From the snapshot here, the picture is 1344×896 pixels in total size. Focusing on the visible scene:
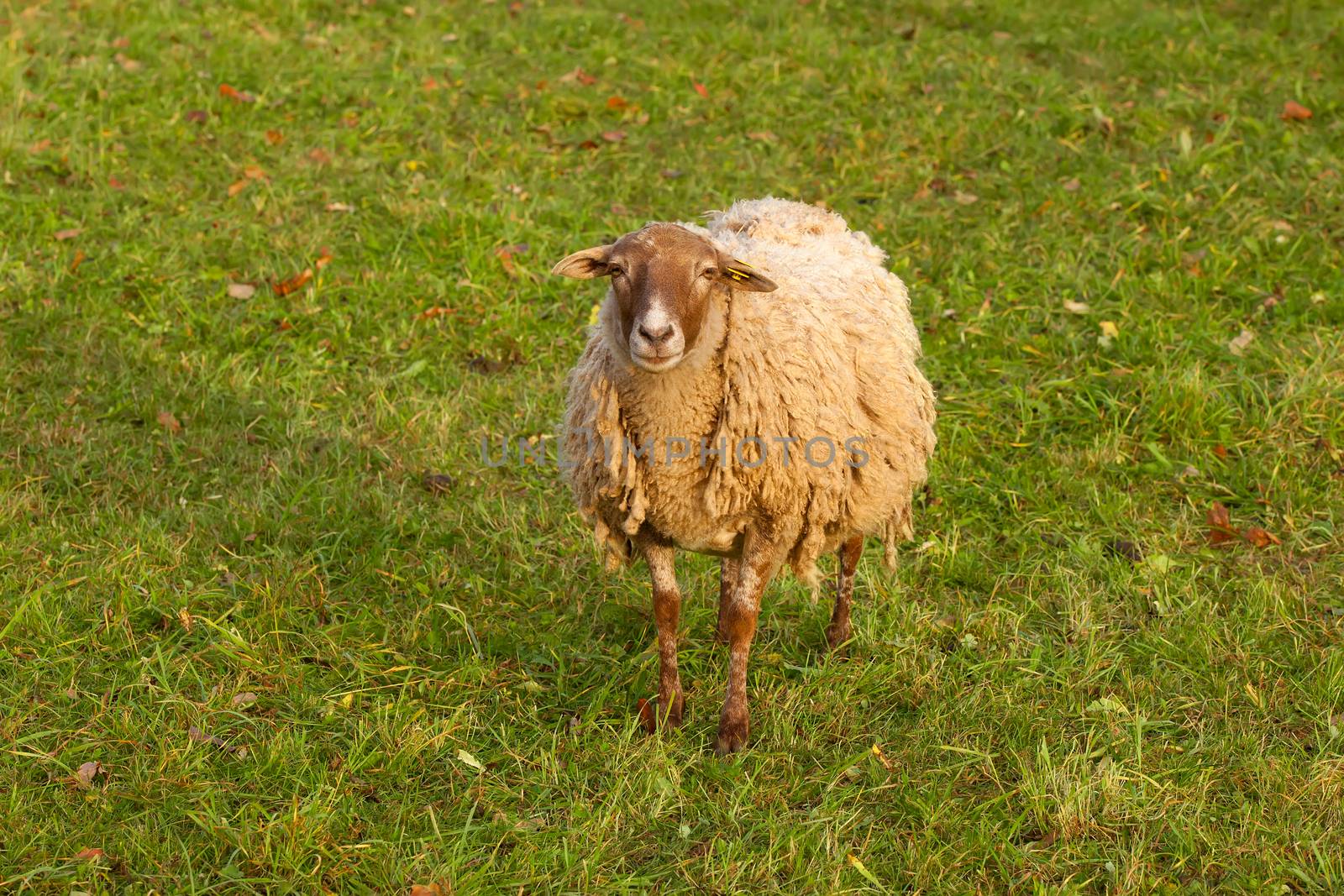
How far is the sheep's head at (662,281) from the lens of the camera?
3549 millimetres

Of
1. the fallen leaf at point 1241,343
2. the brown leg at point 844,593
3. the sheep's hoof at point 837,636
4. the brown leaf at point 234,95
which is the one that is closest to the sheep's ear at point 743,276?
the brown leg at point 844,593

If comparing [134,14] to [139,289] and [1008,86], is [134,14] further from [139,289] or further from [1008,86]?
[1008,86]

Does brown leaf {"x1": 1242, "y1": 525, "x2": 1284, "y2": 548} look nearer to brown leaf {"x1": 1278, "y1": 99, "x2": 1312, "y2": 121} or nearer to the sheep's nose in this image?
the sheep's nose

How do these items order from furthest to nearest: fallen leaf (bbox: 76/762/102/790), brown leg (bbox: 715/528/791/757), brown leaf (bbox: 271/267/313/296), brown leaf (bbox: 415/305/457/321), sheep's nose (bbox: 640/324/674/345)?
brown leaf (bbox: 271/267/313/296) → brown leaf (bbox: 415/305/457/321) → brown leg (bbox: 715/528/791/757) → fallen leaf (bbox: 76/762/102/790) → sheep's nose (bbox: 640/324/674/345)

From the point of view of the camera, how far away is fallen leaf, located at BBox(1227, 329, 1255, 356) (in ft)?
20.2

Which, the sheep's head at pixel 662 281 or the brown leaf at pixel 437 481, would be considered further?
the brown leaf at pixel 437 481

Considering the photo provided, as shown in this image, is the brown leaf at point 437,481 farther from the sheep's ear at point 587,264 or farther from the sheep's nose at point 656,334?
the sheep's nose at point 656,334

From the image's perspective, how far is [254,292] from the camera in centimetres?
668

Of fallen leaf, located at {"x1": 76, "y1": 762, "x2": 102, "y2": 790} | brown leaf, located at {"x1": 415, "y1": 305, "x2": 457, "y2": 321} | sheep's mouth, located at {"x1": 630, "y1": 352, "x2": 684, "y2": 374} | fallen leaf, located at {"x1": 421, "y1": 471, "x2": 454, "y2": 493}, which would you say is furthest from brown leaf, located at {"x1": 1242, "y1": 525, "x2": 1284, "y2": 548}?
fallen leaf, located at {"x1": 76, "y1": 762, "x2": 102, "y2": 790}

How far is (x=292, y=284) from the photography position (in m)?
6.73

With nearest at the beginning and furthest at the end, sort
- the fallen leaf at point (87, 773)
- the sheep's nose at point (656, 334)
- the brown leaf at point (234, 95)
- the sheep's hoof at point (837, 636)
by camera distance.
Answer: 1. the sheep's nose at point (656, 334)
2. the fallen leaf at point (87, 773)
3. the sheep's hoof at point (837, 636)
4. the brown leaf at point (234, 95)

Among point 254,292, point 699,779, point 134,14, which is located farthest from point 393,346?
point 134,14

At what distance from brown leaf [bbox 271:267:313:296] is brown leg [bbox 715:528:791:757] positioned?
141 inches

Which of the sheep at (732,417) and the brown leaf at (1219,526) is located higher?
the sheep at (732,417)
